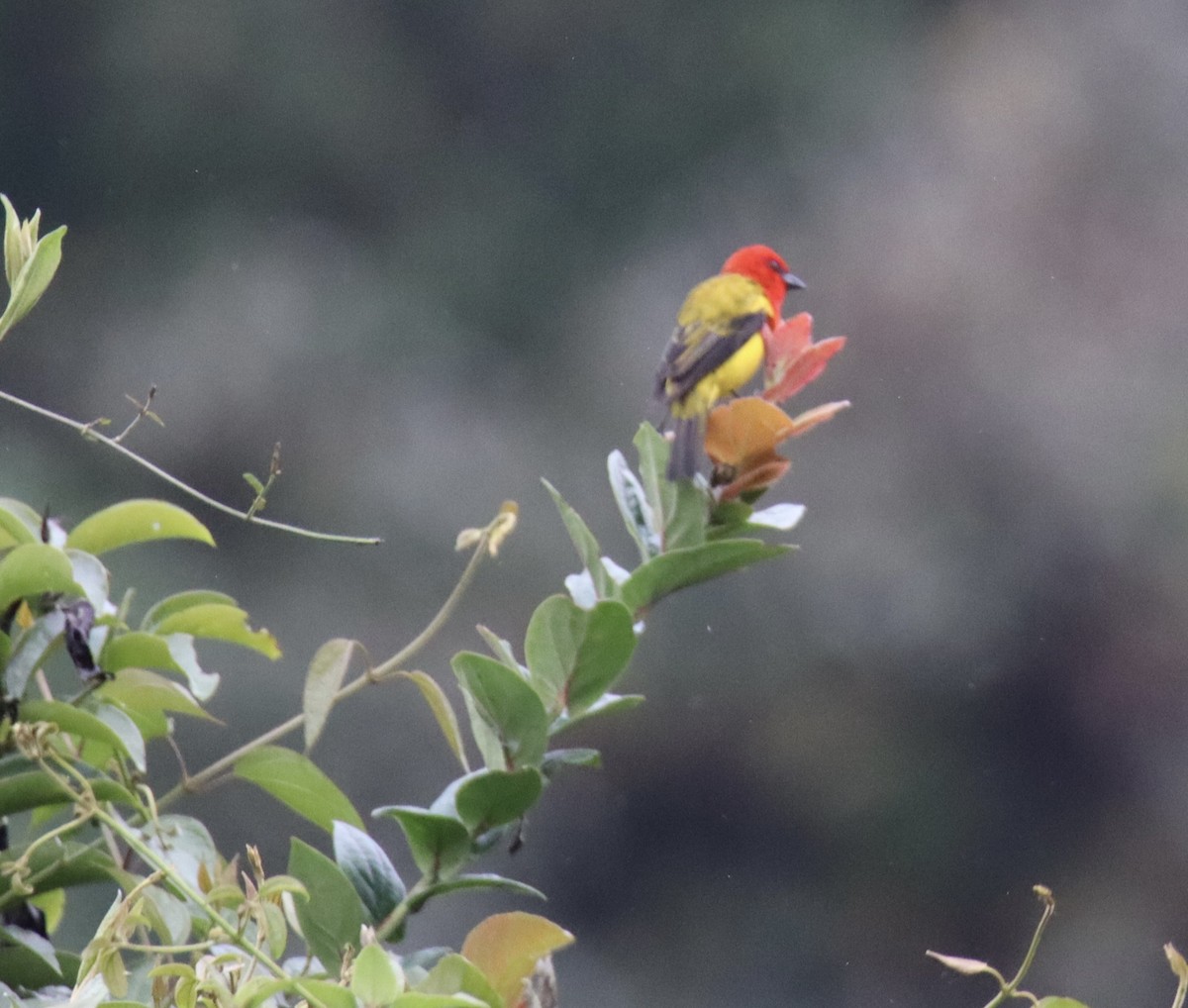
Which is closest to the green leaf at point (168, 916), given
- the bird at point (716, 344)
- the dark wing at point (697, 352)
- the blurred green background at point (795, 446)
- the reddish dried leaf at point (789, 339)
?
the reddish dried leaf at point (789, 339)

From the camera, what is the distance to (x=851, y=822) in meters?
4.87

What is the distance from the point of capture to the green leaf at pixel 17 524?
616mm

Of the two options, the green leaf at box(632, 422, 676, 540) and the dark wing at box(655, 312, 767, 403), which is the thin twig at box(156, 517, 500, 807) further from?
the dark wing at box(655, 312, 767, 403)

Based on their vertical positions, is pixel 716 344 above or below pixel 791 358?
below

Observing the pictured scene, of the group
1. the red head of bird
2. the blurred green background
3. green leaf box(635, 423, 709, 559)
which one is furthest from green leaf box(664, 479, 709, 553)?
the blurred green background

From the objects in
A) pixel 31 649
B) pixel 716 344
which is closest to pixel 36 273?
pixel 31 649

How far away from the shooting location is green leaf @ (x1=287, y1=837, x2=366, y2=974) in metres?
0.56

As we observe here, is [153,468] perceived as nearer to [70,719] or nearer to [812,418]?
[70,719]

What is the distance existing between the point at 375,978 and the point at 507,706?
0.48 feet

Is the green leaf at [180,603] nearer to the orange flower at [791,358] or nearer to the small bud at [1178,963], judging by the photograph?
the orange flower at [791,358]

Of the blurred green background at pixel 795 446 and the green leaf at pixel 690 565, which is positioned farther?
the blurred green background at pixel 795 446

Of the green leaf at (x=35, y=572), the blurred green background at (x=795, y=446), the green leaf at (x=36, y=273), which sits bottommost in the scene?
the blurred green background at (x=795, y=446)

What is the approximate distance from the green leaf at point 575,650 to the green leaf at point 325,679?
0.07 meters

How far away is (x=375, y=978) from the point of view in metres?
0.43
